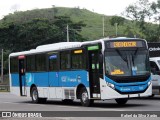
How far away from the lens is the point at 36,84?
26.5 m

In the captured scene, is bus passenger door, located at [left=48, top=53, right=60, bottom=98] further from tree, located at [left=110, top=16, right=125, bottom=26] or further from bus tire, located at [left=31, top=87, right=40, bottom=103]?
tree, located at [left=110, top=16, right=125, bottom=26]

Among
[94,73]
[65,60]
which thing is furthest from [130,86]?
[65,60]

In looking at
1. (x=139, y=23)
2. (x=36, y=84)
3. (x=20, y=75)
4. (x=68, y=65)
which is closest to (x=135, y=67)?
(x=68, y=65)

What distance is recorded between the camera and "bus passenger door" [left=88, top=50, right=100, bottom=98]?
2069cm

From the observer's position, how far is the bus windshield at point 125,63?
20219mm

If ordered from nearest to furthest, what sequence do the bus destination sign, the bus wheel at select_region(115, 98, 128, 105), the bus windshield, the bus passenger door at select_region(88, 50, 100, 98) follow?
the bus windshield < the bus destination sign < the bus passenger door at select_region(88, 50, 100, 98) < the bus wheel at select_region(115, 98, 128, 105)

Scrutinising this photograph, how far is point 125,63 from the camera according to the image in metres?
20.3

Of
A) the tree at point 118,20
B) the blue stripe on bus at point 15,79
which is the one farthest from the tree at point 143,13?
the blue stripe on bus at point 15,79

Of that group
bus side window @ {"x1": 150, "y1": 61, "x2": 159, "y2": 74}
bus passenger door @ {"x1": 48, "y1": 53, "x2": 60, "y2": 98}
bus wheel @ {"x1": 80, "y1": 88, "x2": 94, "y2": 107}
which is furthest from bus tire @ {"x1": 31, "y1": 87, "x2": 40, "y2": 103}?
bus side window @ {"x1": 150, "y1": 61, "x2": 159, "y2": 74}

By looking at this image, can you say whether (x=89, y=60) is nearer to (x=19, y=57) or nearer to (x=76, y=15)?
(x=19, y=57)

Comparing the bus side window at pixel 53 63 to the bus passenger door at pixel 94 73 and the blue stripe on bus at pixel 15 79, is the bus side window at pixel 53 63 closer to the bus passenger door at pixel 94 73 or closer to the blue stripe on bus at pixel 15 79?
the bus passenger door at pixel 94 73

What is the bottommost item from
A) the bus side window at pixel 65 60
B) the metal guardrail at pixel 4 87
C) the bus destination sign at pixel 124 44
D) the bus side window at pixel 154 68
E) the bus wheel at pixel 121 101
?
the bus wheel at pixel 121 101

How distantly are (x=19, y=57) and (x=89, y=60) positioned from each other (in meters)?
8.29

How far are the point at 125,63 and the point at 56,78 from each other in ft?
16.4
